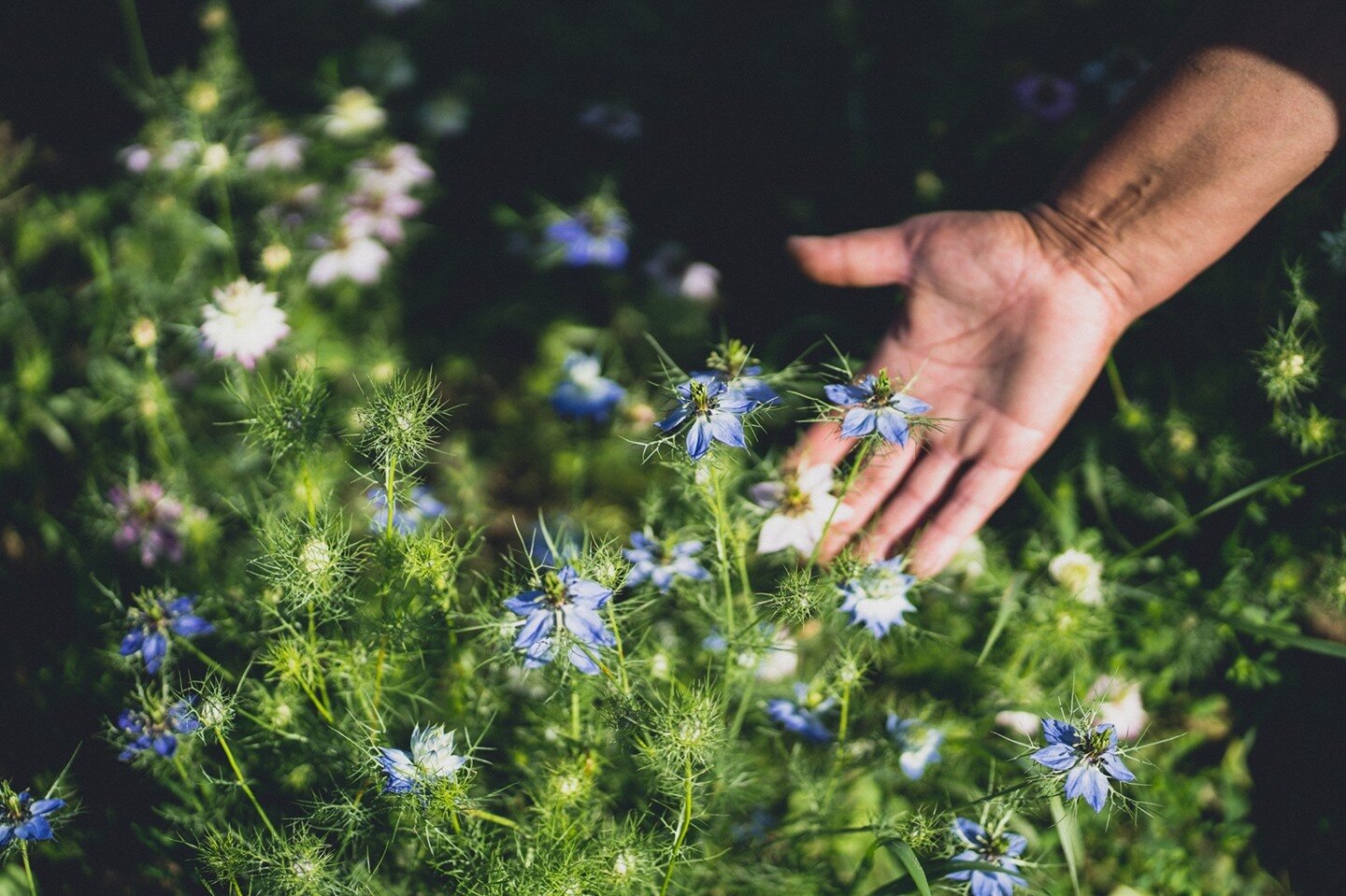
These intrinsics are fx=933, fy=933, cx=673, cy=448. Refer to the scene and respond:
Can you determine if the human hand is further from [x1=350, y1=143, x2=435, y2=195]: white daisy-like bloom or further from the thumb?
[x1=350, y1=143, x2=435, y2=195]: white daisy-like bloom

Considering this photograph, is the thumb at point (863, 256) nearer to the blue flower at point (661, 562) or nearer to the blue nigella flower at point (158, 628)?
the blue flower at point (661, 562)

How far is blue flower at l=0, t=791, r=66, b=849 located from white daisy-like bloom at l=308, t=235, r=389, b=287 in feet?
4.27

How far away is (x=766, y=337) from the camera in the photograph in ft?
8.00

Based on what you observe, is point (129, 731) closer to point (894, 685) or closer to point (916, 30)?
point (894, 685)

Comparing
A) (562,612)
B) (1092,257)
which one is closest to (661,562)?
(562,612)

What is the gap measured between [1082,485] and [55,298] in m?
2.65

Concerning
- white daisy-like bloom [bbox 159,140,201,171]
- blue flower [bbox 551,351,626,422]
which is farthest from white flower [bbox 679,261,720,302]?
white daisy-like bloom [bbox 159,140,201,171]

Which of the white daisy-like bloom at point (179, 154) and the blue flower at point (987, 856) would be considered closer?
the blue flower at point (987, 856)

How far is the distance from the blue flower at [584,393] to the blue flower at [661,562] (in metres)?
0.49

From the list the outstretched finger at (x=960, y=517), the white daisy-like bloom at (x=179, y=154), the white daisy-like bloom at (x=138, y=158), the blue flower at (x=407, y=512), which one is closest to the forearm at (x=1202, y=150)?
the outstretched finger at (x=960, y=517)

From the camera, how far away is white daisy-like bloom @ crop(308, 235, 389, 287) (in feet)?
7.27

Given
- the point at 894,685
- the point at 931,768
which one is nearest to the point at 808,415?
the point at 894,685

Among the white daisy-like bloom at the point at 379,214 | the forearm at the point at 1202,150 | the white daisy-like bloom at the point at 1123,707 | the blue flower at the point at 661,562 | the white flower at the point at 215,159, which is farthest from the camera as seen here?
the white daisy-like bloom at the point at 379,214

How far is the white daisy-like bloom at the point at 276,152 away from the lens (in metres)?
2.45
